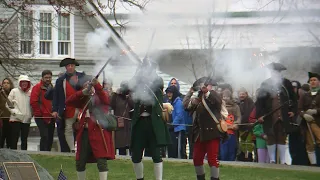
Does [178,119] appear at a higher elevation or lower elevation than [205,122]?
higher

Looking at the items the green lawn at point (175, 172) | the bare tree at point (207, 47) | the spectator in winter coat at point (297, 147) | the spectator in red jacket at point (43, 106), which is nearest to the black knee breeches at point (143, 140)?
the green lawn at point (175, 172)

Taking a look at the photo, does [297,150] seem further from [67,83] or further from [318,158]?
[67,83]

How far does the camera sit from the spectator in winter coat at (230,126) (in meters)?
20.5

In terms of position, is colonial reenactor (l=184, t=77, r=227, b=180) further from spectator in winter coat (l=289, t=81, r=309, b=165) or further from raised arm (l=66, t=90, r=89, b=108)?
spectator in winter coat (l=289, t=81, r=309, b=165)

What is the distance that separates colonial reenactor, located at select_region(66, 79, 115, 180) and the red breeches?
64.2 inches

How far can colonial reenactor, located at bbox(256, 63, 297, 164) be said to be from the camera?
19.3 metres

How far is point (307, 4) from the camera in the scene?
54.6ft

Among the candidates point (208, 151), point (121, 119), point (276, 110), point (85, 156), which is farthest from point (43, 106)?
point (208, 151)

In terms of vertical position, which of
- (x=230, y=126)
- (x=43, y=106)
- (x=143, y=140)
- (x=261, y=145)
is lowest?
(x=261, y=145)

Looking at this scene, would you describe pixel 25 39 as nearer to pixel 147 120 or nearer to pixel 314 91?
pixel 314 91

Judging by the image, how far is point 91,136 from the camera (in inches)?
595

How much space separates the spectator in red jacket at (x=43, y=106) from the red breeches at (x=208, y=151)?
662 centimetres

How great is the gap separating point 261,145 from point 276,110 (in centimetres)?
112

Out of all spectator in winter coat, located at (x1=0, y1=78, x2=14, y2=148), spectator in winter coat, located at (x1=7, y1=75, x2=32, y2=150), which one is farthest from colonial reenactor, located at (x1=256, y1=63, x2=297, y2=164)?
spectator in winter coat, located at (x1=0, y1=78, x2=14, y2=148)
